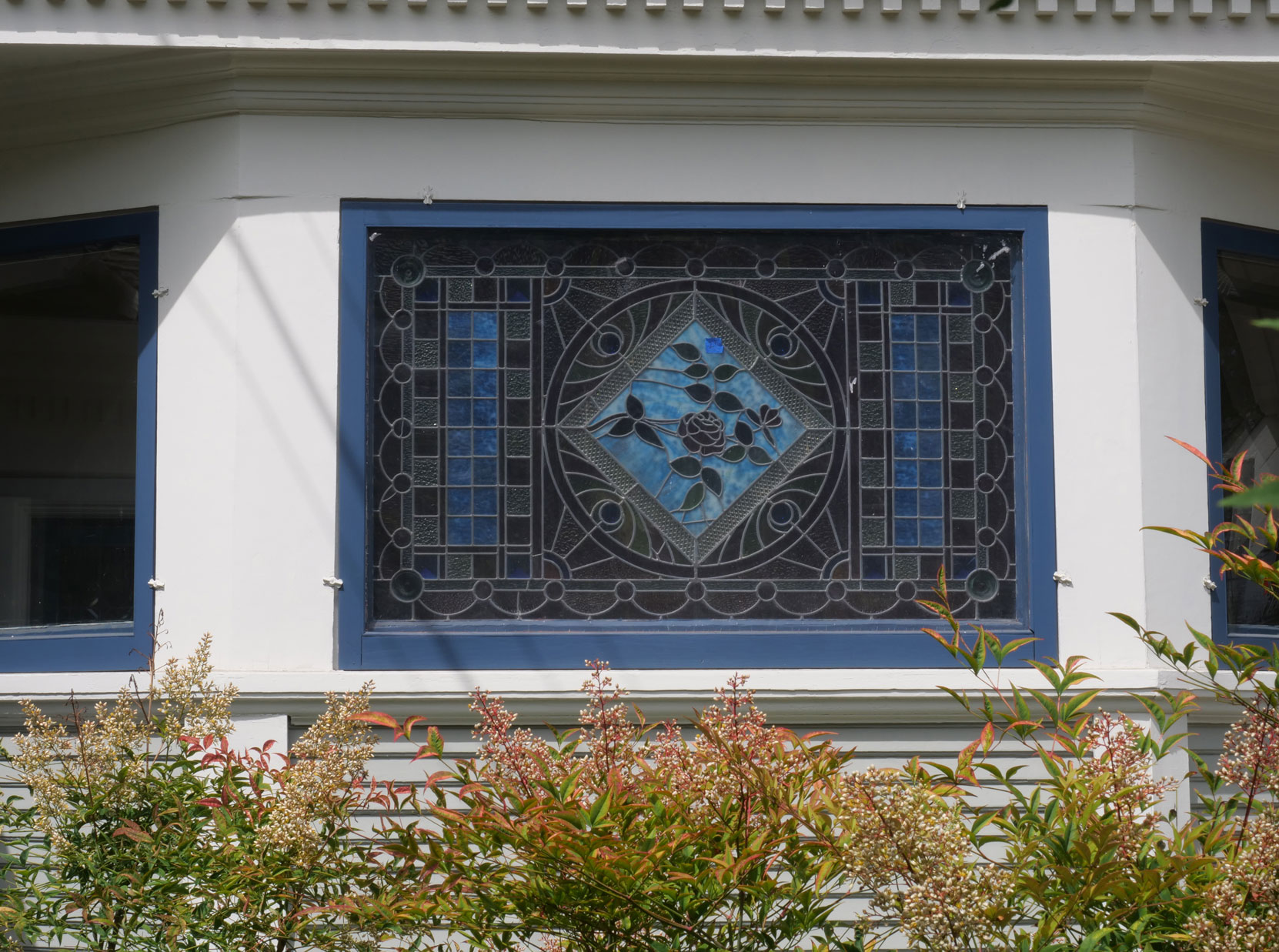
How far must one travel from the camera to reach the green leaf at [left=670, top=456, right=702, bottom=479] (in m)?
3.80

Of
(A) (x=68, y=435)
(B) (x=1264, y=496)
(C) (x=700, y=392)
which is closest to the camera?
(B) (x=1264, y=496)

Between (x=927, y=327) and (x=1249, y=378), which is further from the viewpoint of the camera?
(x=1249, y=378)

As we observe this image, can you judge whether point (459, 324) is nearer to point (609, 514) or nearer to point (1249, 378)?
point (609, 514)

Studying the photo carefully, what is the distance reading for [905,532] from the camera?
380 centimetres

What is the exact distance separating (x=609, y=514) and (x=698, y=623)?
1.45ft

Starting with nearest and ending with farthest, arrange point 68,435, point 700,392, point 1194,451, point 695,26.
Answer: point 1194,451
point 695,26
point 700,392
point 68,435

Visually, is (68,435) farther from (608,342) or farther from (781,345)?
(781,345)

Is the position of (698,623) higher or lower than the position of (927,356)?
lower

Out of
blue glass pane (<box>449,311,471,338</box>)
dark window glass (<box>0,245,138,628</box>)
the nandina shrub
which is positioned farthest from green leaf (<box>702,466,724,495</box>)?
dark window glass (<box>0,245,138,628</box>)

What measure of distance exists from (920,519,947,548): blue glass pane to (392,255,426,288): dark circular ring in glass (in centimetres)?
179

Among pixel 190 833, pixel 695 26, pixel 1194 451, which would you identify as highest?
pixel 695 26

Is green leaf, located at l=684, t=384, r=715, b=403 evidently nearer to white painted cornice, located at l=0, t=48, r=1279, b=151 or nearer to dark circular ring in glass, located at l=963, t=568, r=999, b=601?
white painted cornice, located at l=0, t=48, r=1279, b=151

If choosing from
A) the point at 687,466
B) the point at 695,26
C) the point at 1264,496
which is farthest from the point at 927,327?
the point at 1264,496

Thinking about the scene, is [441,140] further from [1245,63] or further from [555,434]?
[1245,63]
